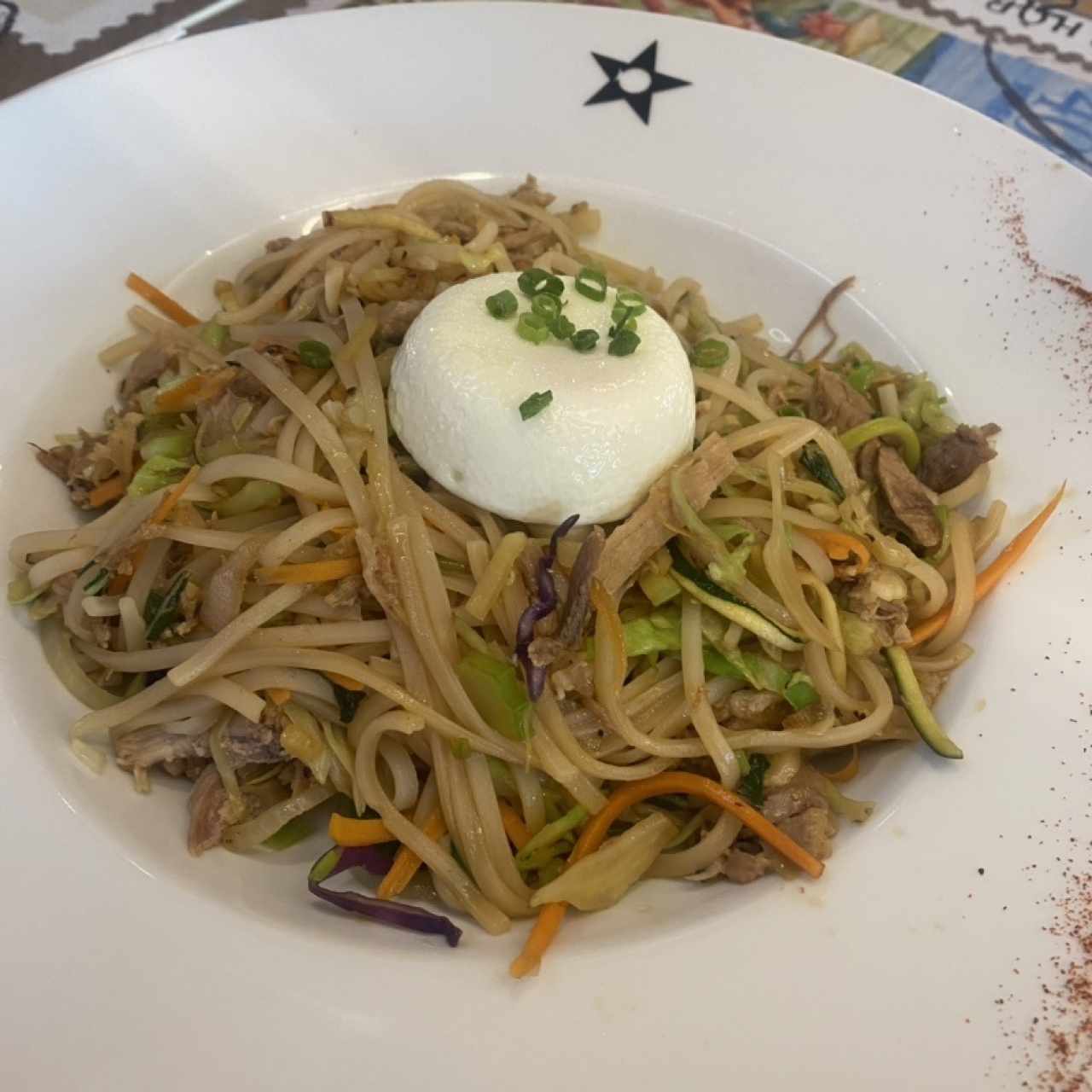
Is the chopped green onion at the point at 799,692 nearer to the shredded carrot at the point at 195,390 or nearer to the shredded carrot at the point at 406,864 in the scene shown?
the shredded carrot at the point at 406,864

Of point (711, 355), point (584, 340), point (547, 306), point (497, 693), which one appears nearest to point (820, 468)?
point (711, 355)

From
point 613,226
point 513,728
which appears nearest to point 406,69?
point 613,226

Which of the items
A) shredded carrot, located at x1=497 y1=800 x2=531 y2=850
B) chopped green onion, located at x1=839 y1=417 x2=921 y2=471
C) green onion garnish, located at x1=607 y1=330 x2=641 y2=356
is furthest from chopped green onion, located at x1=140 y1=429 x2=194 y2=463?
chopped green onion, located at x1=839 y1=417 x2=921 y2=471

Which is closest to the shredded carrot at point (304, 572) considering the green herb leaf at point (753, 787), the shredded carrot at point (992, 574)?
the green herb leaf at point (753, 787)

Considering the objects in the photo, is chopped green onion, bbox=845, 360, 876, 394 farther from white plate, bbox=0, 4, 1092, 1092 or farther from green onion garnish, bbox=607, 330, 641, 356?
green onion garnish, bbox=607, 330, 641, 356

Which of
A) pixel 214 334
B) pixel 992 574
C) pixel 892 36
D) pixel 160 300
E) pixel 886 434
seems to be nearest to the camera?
pixel 992 574

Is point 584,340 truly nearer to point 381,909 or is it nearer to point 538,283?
point 538,283
